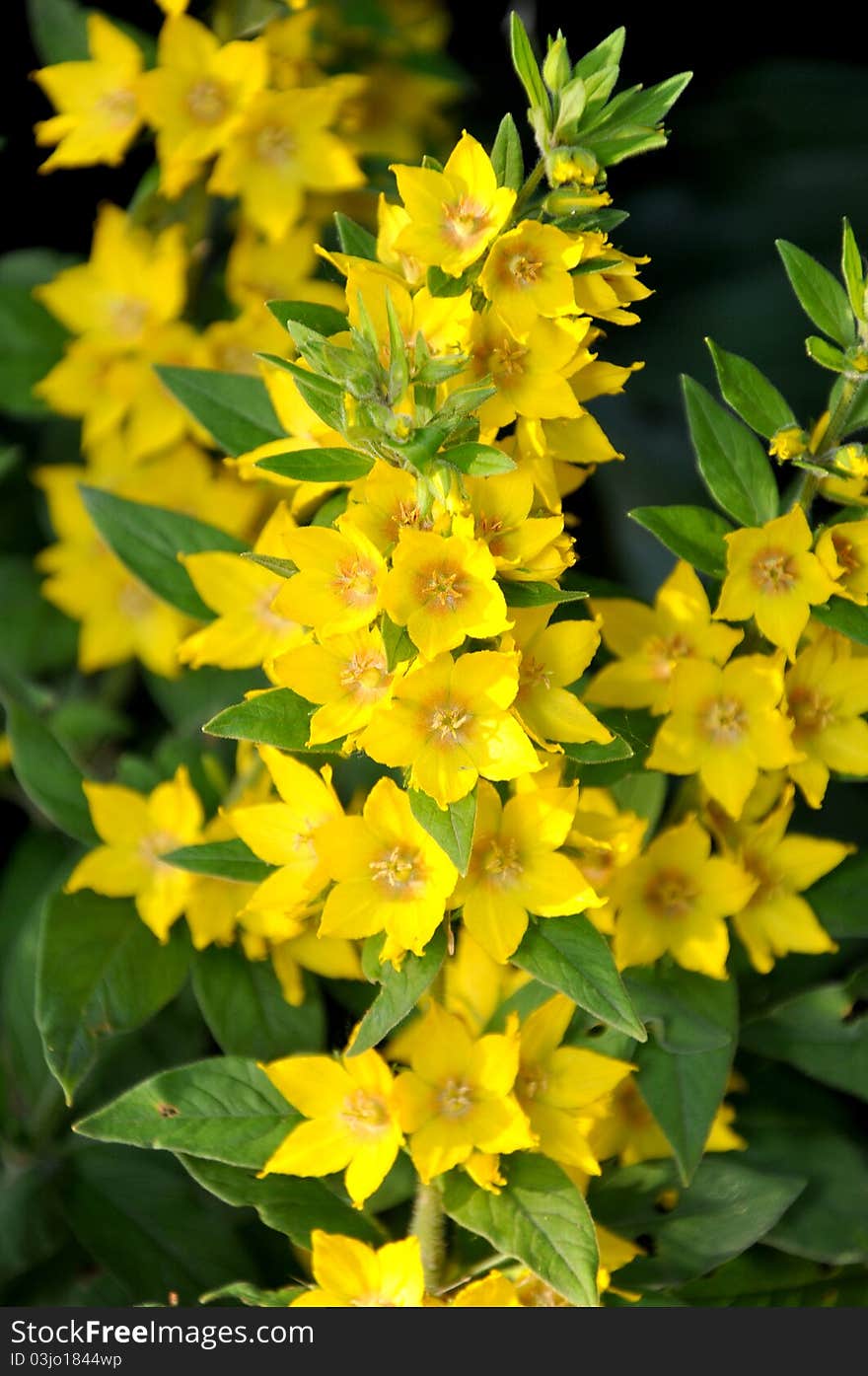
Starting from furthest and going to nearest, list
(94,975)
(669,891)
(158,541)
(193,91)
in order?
(193,91), (158,541), (94,975), (669,891)

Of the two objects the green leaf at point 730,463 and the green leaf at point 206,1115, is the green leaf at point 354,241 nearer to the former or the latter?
the green leaf at point 730,463

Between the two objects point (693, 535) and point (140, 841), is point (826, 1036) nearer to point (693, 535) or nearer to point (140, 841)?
point (693, 535)

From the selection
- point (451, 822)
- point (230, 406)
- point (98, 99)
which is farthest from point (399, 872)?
point (98, 99)

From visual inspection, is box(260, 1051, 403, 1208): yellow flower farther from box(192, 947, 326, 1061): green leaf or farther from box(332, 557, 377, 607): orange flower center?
box(332, 557, 377, 607): orange flower center

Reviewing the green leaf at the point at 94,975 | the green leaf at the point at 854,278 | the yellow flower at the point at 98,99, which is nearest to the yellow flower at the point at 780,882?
the green leaf at the point at 854,278

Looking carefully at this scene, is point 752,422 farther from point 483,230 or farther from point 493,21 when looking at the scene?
point 493,21

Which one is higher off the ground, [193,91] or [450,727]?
[193,91]

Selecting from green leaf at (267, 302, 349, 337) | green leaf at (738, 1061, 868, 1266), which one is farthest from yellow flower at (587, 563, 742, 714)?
green leaf at (738, 1061, 868, 1266)
